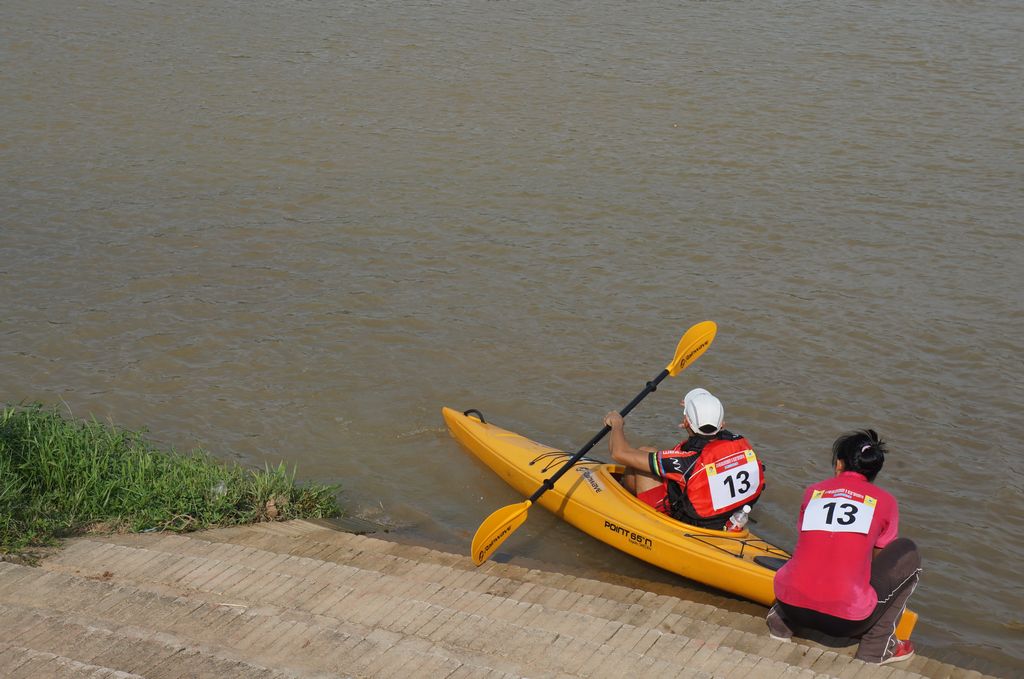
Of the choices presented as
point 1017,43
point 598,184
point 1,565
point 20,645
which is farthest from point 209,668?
point 1017,43

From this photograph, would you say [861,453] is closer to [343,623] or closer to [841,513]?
[841,513]

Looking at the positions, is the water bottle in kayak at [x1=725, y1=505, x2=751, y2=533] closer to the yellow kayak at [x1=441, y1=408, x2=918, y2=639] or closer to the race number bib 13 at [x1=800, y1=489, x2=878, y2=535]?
the yellow kayak at [x1=441, y1=408, x2=918, y2=639]

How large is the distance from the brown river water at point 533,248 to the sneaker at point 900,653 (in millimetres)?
787

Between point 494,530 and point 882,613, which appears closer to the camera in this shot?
point 882,613

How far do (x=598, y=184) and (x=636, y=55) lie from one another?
4383mm

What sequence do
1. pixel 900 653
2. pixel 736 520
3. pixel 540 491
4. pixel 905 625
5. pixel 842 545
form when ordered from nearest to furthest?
pixel 842 545 → pixel 900 653 → pixel 905 625 → pixel 736 520 → pixel 540 491

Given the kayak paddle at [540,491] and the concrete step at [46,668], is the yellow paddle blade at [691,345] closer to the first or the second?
the kayak paddle at [540,491]

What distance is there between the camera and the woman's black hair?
14.2 ft

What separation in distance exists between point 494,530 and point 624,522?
0.80 m

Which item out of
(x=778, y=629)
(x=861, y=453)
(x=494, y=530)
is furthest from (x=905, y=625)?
(x=494, y=530)

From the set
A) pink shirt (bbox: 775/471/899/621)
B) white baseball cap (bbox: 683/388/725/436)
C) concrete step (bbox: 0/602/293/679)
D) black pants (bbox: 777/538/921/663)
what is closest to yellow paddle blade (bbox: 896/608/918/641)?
black pants (bbox: 777/538/921/663)

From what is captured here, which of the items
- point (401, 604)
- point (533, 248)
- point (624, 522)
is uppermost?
point (533, 248)

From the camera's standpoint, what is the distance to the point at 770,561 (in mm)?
5348

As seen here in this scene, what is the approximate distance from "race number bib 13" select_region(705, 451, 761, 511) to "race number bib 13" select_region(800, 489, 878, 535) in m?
1.10
